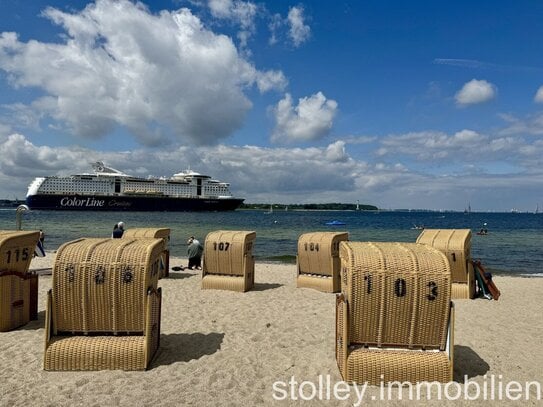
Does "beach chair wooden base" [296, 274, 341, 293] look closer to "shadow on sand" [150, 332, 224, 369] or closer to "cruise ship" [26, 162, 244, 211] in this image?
"shadow on sand" [150, 332, 224, 369]

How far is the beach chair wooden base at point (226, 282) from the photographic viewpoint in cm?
1085

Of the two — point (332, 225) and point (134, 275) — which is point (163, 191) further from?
point (134, 275)

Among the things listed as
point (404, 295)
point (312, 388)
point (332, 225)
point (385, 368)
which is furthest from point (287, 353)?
point (332, 225)

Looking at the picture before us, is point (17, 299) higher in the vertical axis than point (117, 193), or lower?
lower

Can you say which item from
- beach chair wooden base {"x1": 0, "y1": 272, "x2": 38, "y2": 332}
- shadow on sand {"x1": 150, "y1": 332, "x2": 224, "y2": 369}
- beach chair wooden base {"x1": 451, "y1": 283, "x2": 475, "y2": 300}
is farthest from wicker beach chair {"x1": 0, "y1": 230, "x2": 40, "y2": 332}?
beach chair wooden base {"x1": 451, "y1": 283, "x2": 475, "y2": 300}

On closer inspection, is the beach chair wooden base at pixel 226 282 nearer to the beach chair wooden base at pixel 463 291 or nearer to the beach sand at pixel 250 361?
the beach sand at pixel 250 361

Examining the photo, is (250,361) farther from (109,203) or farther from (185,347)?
(109,203)

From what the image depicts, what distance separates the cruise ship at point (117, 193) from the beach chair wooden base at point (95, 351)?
8849 cm

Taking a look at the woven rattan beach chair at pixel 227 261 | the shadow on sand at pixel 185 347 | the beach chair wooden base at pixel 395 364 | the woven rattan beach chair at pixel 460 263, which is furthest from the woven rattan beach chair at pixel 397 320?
the woven rattan beach chair at pixel 460 263

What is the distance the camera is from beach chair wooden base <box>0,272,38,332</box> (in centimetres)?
691

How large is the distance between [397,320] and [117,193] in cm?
9443

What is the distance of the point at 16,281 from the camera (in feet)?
23.5

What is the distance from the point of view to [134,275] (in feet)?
17.6

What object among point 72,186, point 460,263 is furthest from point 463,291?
point 72,186
